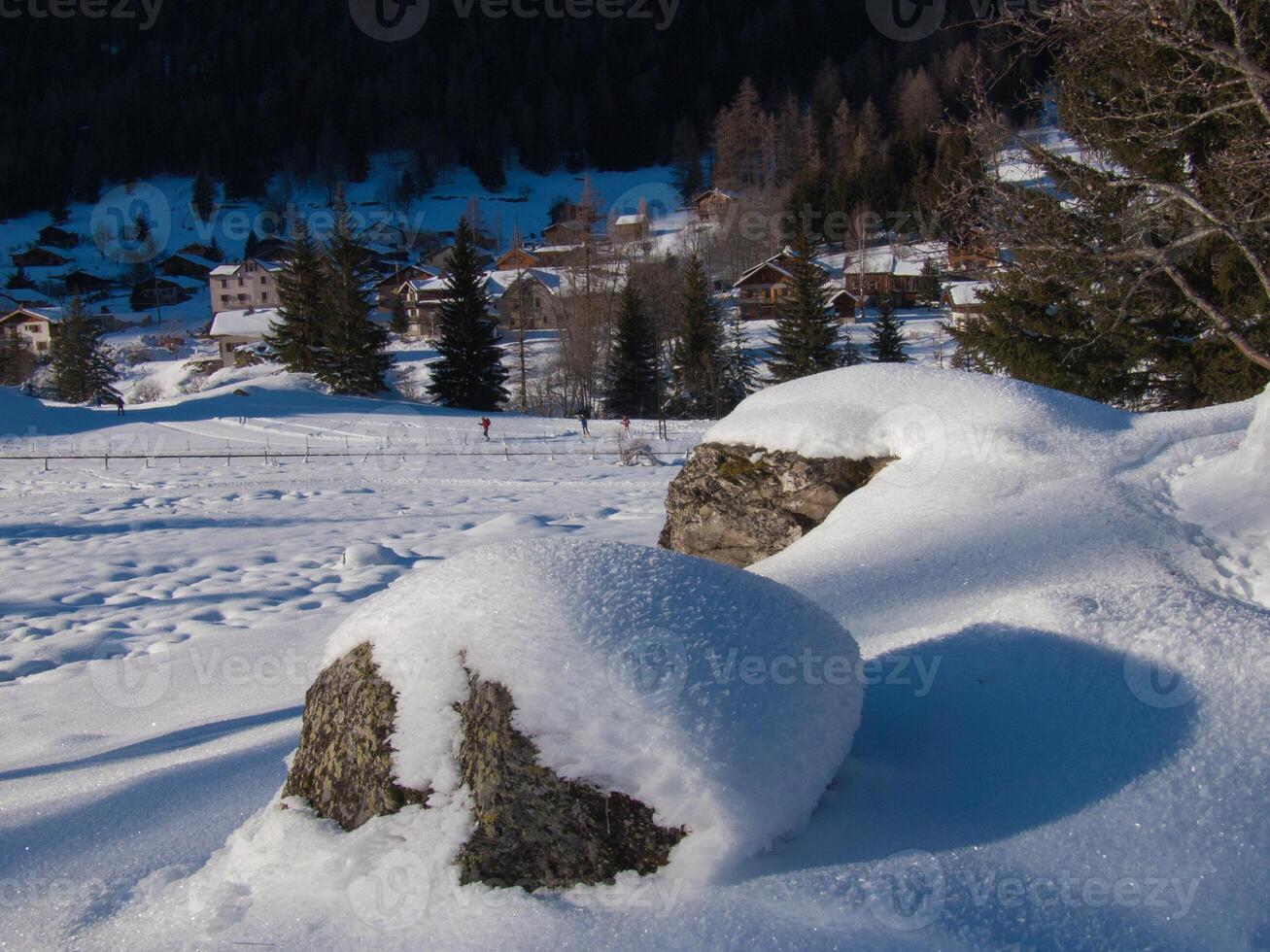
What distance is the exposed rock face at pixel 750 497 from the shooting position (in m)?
6.15

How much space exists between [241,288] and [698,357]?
166ft

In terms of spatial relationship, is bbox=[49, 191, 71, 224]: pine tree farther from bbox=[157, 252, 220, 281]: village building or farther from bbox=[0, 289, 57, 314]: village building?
bbox=[157, 252, 220, 281]: village building

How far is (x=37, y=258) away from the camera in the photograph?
8838 centimetres

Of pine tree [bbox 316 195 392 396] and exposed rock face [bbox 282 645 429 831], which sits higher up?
pine tree [bbox 316 195 392 396]

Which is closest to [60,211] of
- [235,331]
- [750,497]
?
[235,331]

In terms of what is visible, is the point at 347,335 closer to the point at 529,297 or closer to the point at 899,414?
the point at 529,297

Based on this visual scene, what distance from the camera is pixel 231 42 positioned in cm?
12875

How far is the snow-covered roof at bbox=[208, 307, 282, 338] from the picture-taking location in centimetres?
5922

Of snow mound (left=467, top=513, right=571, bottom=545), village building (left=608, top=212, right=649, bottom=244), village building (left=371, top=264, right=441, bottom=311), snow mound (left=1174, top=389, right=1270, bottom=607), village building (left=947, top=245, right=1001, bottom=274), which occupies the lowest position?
snow mound (left=467, top=513, right=571, bottom=545)

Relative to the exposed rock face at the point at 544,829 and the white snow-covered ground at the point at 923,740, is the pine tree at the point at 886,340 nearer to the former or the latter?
the white snow-covered ground at the point at 923,740

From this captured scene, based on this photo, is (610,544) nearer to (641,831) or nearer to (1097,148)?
(641,831)

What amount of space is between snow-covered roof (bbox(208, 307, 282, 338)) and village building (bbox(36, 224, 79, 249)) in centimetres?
4372

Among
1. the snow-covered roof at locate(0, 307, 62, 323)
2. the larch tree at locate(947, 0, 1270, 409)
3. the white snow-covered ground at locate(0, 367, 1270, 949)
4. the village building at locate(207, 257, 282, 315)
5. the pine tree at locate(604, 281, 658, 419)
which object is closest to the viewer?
the white snow-covered ground at locate(0, 367, 1270, 949)

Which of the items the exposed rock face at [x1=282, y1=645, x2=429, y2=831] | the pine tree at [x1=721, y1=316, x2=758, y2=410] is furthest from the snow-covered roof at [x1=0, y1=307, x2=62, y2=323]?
the exposed rock face at [x1=282, y1=645, x2=429, y2=831]
